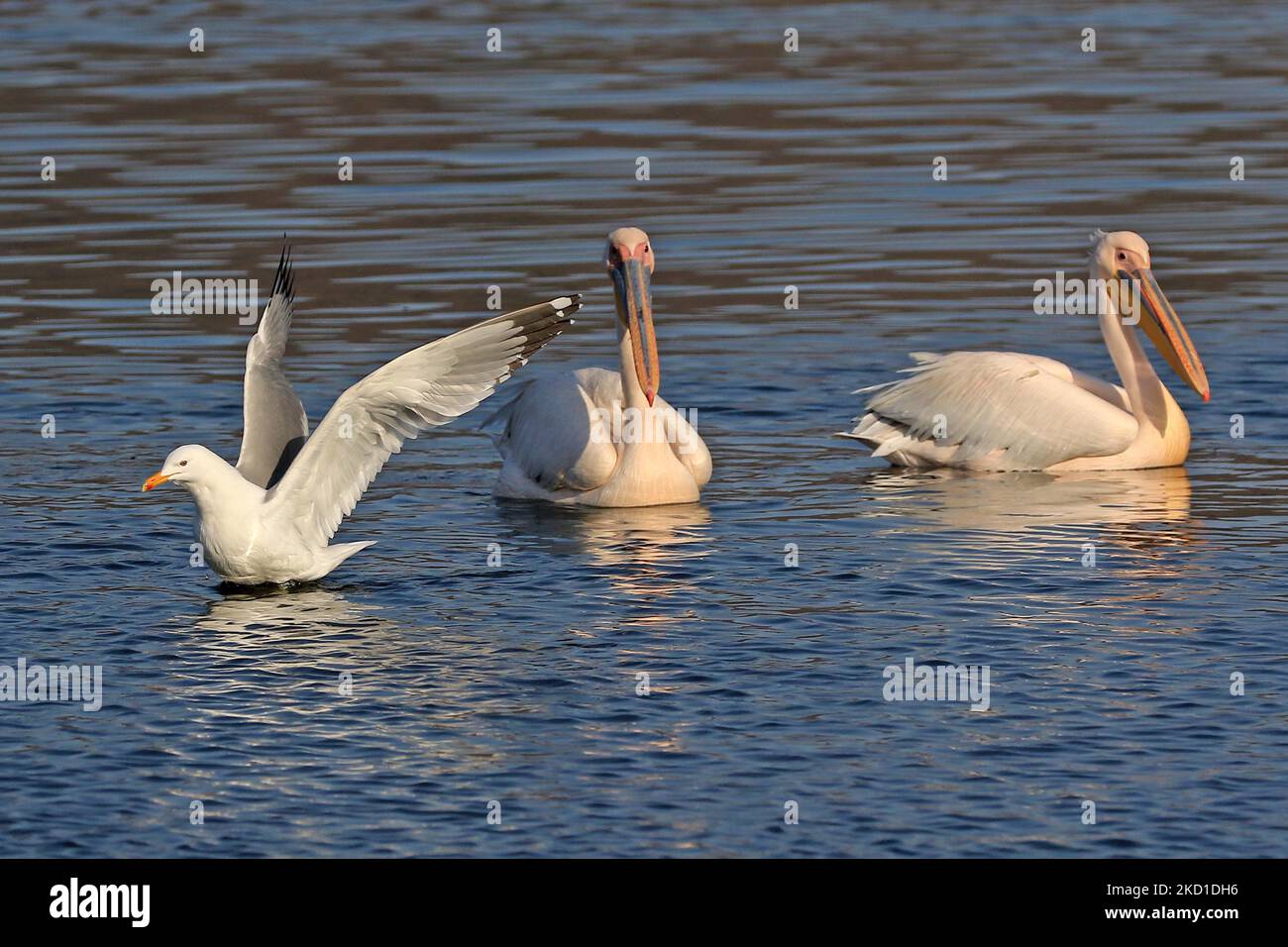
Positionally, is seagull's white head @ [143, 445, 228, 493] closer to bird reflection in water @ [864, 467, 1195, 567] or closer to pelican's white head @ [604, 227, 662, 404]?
pelican's white head @ [604, 227, 662, 404]

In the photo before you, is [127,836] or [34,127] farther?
[34,127]

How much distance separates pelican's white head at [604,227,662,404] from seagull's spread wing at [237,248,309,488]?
5.34ft

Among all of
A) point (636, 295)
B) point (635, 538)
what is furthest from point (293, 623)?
point (636, 295)

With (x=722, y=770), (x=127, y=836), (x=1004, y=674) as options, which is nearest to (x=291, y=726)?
(x=127, y=836)

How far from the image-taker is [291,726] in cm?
780

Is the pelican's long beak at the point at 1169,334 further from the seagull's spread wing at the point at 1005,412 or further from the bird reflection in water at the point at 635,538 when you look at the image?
the bird reflection in water at the point at 635,538

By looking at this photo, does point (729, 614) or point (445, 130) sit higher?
point (445, 130)

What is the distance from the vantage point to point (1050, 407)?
11.9 metres

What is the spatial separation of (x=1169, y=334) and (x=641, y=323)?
3065 mm

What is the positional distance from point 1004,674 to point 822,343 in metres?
6.77

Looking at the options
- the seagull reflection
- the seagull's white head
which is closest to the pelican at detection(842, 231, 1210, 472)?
the seagull reflection

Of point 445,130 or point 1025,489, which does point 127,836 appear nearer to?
point 1025,489

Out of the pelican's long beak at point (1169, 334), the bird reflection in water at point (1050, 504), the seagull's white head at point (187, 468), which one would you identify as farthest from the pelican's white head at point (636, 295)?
the pelican's long beak at point (1169, 334)

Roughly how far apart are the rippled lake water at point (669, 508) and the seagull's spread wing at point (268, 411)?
1.85 ft
